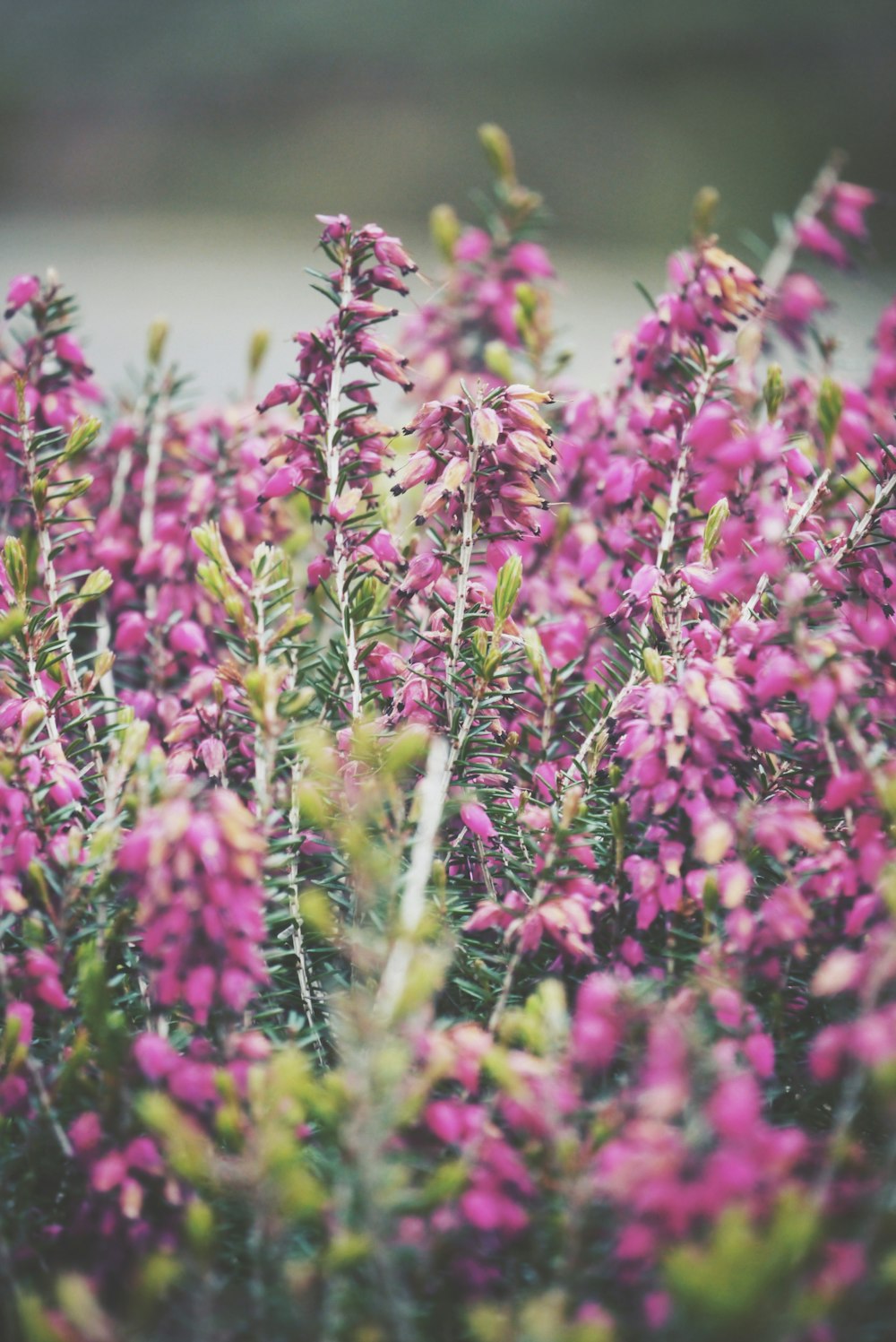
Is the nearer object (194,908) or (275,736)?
(194,908)

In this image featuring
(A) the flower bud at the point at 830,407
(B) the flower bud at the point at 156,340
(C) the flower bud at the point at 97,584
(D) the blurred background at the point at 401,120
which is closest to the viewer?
(A) the flower bud at the point at 830,407

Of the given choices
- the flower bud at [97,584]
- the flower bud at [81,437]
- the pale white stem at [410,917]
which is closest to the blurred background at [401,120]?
the flower bud at [81,437]

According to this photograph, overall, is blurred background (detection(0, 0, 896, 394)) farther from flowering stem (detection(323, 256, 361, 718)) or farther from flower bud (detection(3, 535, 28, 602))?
flower bud (detection(3, 535, 28, 602))

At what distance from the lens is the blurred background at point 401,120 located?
977 centimetres

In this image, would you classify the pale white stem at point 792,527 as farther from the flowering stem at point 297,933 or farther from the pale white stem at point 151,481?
the pale white stem at point 151,481

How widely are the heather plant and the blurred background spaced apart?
7.35 meters

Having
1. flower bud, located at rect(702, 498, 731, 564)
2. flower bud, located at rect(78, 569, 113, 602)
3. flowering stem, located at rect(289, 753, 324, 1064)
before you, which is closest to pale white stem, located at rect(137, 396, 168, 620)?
flower bud, located at rect(78, 569, 113, 602)

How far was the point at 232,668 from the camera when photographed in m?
1.62

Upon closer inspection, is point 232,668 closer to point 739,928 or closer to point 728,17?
point 739,928

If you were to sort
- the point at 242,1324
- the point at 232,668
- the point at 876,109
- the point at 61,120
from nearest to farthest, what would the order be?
the point at 242,1324 → the point at 232,668 → the point at 876,109 → the point at 61,120

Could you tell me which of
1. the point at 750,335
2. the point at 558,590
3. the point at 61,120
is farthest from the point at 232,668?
the point at 61,120

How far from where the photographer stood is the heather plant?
3.52 feet

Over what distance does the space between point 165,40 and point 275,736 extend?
12.8 metres

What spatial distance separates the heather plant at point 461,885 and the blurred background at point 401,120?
7.35 meters
